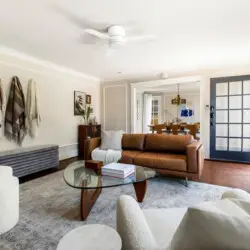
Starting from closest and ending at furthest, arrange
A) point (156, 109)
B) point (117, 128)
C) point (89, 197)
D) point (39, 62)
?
point (89, 197) < point (39, 62) < point (117, 128) < point (156, 109)

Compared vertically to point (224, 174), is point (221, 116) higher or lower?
higher

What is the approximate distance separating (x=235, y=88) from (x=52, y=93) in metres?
4.17

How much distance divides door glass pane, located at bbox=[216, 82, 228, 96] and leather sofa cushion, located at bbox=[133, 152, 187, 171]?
2.32m

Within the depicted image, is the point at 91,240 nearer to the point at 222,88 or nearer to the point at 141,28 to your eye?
the point at 141,28

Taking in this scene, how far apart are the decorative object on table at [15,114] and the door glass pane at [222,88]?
167 inches

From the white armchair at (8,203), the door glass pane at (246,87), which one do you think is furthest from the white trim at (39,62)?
the door glass pane at (246,87)

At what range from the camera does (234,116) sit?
442 cm

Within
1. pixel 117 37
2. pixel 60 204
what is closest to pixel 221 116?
pixel 117 37

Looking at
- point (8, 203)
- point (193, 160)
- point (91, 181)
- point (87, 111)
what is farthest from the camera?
point (87, 111)

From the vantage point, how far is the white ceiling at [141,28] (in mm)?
2068

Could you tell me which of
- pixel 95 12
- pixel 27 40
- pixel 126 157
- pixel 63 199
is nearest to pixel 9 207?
pixel 63 199

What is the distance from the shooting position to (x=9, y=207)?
71.5 inches

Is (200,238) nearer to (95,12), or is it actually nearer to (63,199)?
(63,199)

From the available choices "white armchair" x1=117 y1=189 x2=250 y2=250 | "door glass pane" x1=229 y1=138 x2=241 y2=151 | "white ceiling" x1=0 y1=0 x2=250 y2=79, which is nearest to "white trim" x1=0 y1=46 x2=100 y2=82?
"white ceiling" x1=0 y1=0 x2=250 y2=79
